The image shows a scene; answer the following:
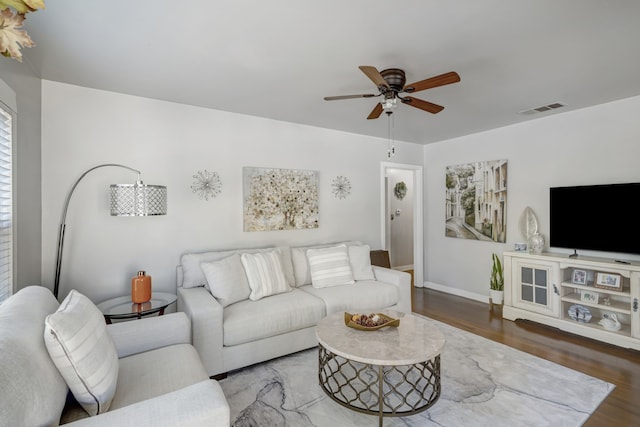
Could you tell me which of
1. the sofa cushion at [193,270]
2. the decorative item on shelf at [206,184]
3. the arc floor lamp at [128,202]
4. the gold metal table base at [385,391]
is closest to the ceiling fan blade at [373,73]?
the gold metal table base at [385,391]

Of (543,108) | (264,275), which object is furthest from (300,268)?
(543,108)

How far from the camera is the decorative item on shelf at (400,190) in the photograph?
6469mm

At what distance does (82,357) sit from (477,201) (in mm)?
4568

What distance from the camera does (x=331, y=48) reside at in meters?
2.07

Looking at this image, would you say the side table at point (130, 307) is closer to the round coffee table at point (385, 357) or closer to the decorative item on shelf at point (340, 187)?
the round coffee table at point (385, 357)

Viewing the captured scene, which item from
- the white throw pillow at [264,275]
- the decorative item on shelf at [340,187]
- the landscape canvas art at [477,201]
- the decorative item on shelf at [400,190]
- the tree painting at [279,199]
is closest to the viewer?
the white throw pillow at [264,275]

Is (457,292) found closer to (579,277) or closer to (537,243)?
(537,243)

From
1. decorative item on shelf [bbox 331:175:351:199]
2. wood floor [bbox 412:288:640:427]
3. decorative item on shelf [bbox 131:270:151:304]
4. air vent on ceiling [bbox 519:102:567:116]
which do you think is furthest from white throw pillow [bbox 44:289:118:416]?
air vent on ceiling [bbox 519:102:567:116]

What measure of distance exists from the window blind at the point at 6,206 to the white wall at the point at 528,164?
16.0 ft

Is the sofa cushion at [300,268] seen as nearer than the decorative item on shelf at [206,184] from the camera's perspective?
No

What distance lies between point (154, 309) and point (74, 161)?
59.7 inches

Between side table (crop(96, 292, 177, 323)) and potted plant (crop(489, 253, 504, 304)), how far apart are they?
381cm

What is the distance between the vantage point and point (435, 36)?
192cm

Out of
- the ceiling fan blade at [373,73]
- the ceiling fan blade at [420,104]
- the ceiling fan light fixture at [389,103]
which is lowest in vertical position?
the ceiling fan light fixture at [389,103]
